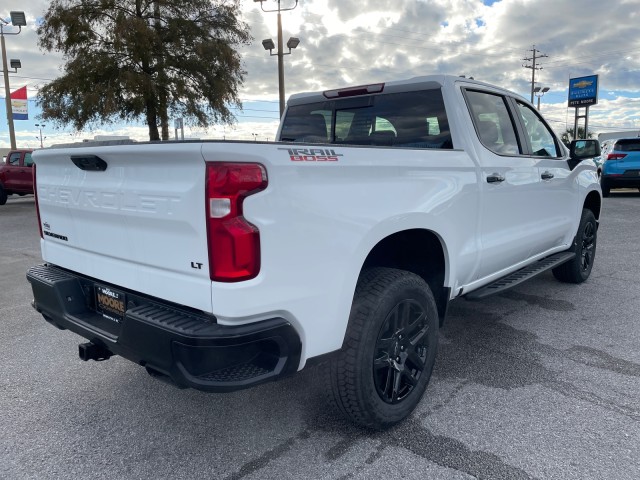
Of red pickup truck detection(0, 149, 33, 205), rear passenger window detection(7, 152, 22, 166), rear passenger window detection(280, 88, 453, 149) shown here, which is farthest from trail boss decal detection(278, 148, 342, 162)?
rear passenger window detection(7, 152, 22, 166)

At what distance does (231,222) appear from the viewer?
1985 mm

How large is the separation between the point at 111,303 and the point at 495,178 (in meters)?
2.51

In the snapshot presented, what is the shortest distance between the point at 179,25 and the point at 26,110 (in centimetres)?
1311

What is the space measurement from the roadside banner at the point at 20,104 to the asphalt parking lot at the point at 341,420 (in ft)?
89.3

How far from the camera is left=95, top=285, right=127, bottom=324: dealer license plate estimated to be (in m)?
2.51

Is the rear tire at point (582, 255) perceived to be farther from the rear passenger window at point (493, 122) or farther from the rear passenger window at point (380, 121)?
the rear passenger window at point (380, 121)

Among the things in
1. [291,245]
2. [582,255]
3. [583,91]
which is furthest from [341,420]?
[583,91]

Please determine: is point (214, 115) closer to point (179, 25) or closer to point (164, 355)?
point (179, 25)

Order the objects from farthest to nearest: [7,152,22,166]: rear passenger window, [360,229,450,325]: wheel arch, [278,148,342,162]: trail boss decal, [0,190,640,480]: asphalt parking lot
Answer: [7,152,22,166]: rear passenger window, [360,229,450,325]: wheel arch, [0,190,640,480]: asphalt parking lot, [278,148,342,162]: trail boss decal

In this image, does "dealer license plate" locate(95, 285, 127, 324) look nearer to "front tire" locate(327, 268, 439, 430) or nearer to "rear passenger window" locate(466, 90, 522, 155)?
"front tire" locate(327, 268, 439, 430)

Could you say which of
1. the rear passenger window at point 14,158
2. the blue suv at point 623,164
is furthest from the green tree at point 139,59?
the blue suv at point 623,164

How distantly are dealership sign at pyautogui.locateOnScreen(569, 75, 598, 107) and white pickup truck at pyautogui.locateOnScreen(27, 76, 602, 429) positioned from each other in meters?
38.1

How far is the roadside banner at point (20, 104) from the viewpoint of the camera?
26688 mm

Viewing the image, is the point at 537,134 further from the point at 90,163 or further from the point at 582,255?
the point at 90,163
